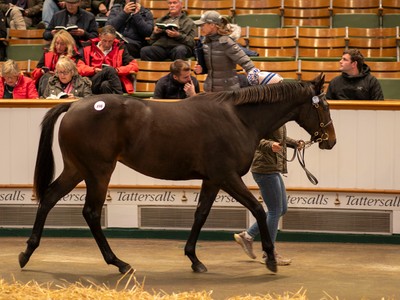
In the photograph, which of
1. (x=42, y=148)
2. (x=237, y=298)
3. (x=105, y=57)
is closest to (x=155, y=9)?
(x=105, y=57)

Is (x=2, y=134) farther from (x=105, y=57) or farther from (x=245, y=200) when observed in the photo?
(x=245, y=200)

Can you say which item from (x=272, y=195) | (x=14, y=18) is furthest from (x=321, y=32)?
(x=272, y=195)

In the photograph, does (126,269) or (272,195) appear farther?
(272,195)

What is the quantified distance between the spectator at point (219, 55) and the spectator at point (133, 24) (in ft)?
11.8

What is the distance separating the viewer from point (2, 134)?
10758 mm

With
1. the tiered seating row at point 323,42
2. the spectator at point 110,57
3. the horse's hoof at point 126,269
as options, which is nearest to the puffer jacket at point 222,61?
the spectator at point 110,57

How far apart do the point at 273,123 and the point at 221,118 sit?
489 millimetres

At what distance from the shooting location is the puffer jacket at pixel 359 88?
432 inches

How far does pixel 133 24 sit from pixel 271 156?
535cm

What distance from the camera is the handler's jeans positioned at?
9.16m

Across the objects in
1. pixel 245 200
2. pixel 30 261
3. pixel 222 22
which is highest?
pixel 222 22

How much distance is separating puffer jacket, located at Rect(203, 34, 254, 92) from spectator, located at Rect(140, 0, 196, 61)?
311cm

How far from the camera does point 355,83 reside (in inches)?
435

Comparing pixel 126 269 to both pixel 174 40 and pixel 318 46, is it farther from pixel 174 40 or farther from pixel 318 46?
pixel 318 46
